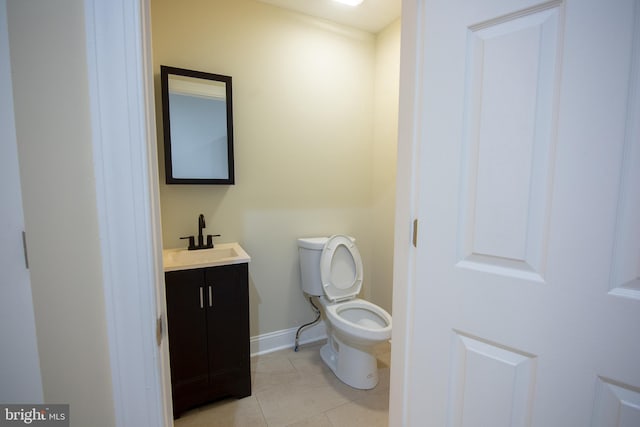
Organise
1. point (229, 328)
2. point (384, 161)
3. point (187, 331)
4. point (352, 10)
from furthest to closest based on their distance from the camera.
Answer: point (384, 161) < point (352, 10) < point (229, 328) < point (187, 331)

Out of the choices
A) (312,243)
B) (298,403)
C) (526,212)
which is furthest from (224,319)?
(526,212)

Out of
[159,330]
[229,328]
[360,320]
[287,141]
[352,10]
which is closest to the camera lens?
[159,330]

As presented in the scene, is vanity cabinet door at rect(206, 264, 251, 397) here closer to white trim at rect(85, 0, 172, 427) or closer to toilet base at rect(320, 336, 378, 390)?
toilet base at rect(320, 336, 378, 390)

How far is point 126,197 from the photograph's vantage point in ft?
1.92

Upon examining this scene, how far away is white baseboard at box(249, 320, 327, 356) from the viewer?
7.11 feet

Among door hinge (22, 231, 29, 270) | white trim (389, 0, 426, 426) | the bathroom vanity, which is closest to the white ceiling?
white trim (389, 0, 426, 426)

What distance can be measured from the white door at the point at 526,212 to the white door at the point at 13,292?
960mm

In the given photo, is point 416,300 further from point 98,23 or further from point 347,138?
point 347,138

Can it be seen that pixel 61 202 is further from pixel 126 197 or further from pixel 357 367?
pixel 357 367

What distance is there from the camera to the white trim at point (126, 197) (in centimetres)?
56

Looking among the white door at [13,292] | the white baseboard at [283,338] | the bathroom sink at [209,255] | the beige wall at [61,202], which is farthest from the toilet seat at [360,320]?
the white door at [13,292]

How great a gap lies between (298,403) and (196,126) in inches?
74.2

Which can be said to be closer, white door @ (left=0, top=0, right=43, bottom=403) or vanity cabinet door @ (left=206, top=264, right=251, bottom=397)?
white door @ (left=0, top=0, right=43, bottom=403)

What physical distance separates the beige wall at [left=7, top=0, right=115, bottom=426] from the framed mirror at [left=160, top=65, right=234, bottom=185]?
4.18 feet
